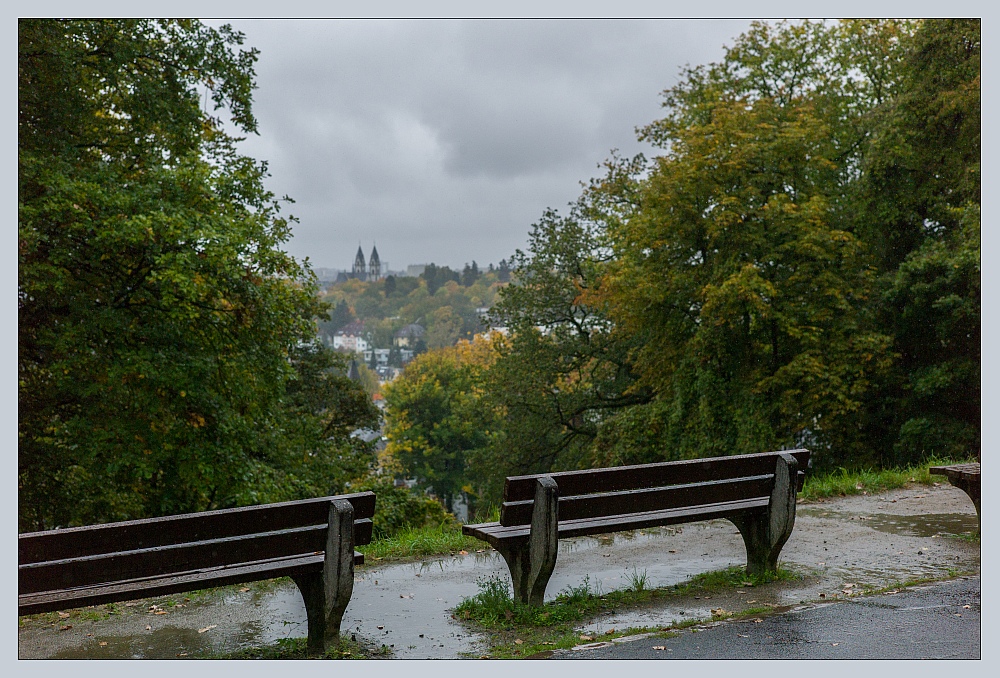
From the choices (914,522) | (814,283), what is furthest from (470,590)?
(814,283)

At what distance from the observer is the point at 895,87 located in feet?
73.9

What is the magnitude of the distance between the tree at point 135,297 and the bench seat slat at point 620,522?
577 centimetres

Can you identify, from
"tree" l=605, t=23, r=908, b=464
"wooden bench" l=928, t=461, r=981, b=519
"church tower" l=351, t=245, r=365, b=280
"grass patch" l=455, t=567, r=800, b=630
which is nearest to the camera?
"grass patch" l=455, t=567, r=800, b=630

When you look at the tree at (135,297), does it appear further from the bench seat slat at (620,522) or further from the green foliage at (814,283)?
the green foliage at (814,283)

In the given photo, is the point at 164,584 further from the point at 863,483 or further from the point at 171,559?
the point at 863,483

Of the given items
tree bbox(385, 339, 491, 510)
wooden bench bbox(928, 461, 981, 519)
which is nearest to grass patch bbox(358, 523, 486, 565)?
wooden bench bbox(928, 461, 981, 519)

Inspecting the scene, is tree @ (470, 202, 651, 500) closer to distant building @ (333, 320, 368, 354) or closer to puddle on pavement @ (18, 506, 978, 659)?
puddle on pavement @ (18, 506, 978, 659)

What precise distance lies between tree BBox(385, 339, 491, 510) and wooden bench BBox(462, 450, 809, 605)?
44.6 m

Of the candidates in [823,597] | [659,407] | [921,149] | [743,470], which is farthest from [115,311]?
[921,149]

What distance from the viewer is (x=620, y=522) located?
16.6 ft

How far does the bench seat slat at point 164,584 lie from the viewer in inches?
146

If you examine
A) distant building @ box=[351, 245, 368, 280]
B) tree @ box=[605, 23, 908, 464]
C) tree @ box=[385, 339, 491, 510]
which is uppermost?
distant building @ box=[351, 245, 368, 280]

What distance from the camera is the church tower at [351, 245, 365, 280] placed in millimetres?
58031

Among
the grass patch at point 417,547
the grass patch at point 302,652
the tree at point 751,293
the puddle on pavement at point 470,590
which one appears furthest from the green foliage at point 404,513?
the tree at point 751,293
